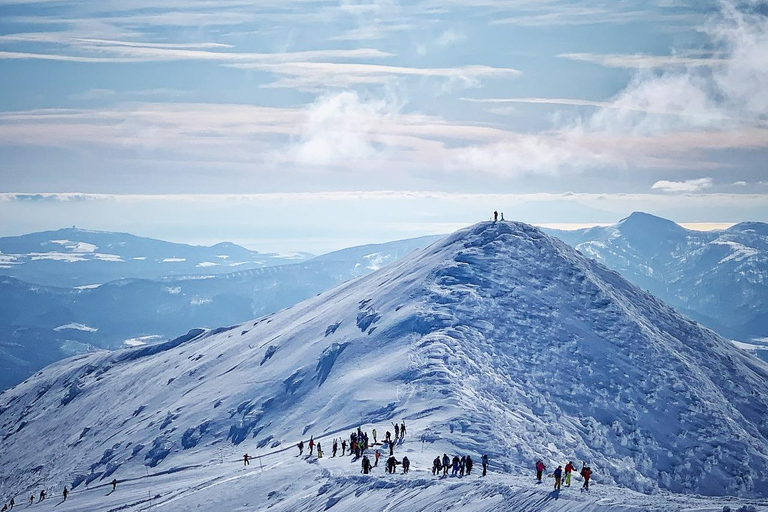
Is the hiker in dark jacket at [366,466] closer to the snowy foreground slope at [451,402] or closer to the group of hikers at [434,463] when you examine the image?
the group of hikers at [434,463]

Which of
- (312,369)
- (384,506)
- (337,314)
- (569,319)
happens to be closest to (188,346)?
(337,314)

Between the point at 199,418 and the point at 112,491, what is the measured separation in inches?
940

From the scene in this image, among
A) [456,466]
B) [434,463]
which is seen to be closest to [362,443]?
[434,463]

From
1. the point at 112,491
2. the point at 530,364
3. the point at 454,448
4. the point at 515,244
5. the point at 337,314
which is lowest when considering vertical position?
the point at 112,491

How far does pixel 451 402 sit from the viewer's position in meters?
89.6

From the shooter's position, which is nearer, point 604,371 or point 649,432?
point 649,432

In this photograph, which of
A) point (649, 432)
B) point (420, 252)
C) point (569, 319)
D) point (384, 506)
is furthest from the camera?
point (420, 252)

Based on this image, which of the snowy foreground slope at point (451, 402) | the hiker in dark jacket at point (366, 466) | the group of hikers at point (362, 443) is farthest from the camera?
the snowy foreground slope at point (451, 402)

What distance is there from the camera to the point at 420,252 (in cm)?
15138

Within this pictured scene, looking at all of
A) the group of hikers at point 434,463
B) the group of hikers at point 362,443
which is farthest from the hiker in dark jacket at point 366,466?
the group of hikers at point 362,443

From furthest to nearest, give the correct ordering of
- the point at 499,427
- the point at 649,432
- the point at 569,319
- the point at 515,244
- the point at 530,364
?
1. the point at 515,244
2. the point at 569,319
3. the point at 530,364
4. the point at 649,432
5. the point at 499,427

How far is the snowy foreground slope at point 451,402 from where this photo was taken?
7506 cm

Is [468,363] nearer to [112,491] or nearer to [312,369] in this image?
[312,369]

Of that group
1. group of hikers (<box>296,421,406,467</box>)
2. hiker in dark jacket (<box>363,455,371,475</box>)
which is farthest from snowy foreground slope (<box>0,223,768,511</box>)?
group of hikers (<box>296,421,406,467</box>)
